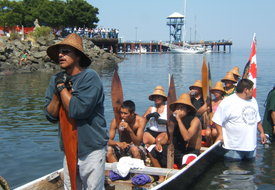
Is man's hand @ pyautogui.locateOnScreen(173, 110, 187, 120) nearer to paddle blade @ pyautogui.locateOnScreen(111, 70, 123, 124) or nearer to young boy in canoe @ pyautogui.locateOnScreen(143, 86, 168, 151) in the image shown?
young boy in canoe @ pyautogui.locateOnScreen(143, 86, 168, 151)

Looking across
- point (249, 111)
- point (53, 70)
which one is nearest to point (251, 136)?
point (249, 111)

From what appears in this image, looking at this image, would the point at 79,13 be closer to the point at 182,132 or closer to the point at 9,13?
the point at 9,13

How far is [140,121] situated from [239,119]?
195 centimetres

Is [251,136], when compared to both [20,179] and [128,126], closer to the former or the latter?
[128,126]

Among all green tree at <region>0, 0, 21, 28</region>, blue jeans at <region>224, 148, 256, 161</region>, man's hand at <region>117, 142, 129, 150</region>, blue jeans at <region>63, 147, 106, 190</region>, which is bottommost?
blue jeans at <region>224, 148, 256, 161</region>

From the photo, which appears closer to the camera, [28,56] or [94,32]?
A: [28,56]

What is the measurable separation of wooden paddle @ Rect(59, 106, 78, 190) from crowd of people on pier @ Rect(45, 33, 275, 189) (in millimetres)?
31

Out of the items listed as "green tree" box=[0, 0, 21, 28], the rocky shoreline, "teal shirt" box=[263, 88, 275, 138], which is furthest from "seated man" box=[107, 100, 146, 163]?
"green tree" box=[0, 0, 21, 28]

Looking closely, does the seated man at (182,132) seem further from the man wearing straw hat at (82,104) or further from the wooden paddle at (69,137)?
the wooden paddle at (69,137)

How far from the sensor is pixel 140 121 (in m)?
7.32

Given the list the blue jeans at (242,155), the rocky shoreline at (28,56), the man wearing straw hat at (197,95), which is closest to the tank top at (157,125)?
the blue jeans at (242,155)

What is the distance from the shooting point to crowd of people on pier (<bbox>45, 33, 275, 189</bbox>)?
144 inches

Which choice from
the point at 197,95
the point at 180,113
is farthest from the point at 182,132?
the point at 197,95

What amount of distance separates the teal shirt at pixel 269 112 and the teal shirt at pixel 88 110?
6.29 metres
